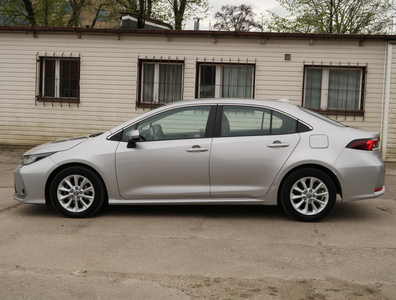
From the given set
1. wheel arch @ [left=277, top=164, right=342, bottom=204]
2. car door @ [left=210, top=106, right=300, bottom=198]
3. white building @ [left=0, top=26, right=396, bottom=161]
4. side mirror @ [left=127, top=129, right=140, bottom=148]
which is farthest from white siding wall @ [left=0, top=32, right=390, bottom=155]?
side mirror @ [left=127, top=129, right=140, bottom=148]

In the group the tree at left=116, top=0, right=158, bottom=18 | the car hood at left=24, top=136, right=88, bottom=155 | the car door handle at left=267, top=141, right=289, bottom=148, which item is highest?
the tree at left=116, top=0, right=158, bottom=18

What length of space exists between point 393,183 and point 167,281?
23.1 feet

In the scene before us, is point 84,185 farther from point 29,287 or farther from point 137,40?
point 137,40

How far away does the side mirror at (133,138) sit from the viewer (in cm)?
628

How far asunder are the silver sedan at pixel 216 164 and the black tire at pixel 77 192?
12mm

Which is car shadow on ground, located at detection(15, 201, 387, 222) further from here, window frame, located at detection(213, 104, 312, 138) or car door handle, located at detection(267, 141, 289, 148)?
window frame, located at detection(213, 104, 312, 138)

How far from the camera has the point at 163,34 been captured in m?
14.1

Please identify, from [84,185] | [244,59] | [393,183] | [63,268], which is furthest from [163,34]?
[63,268]

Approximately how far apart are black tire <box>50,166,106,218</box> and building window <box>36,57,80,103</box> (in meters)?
8.54

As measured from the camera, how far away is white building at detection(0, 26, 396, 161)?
1364 centimetres

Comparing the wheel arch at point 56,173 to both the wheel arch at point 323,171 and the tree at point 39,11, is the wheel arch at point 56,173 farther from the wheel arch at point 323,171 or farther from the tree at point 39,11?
the tree at point 39,11

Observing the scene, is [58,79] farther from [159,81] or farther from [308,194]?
[308,194]

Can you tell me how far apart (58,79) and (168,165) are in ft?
31.0

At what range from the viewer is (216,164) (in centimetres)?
629
